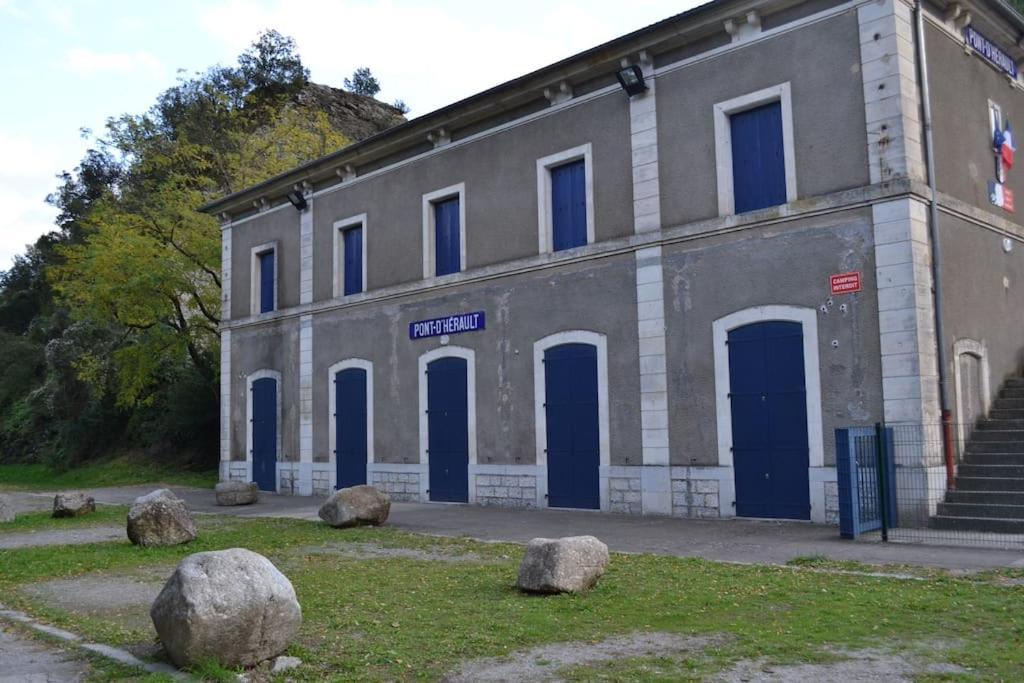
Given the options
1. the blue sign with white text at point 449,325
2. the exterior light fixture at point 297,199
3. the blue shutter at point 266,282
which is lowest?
the blue sign with white text at point 449,325

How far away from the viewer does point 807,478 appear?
12438 millimetres

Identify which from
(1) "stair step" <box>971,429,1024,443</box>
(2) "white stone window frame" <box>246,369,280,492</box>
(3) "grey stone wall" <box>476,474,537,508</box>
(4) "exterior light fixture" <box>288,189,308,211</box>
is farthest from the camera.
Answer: (2) "white stone window frame" <box>246,369,280,492</box>

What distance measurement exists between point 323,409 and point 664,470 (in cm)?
926

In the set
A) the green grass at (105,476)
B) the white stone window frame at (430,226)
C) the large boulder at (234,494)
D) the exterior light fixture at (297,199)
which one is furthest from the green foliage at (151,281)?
the white stone window frame at (430,226)

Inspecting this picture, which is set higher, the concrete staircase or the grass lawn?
the concrete staircase

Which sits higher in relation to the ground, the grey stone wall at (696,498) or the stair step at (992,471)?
the stair step at (992,471)

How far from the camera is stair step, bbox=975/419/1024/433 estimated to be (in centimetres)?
1250

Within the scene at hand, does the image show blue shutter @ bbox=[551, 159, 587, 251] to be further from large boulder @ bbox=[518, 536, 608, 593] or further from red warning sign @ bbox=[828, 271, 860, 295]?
large boulder @ bbox=[518, 536, 608, 593]

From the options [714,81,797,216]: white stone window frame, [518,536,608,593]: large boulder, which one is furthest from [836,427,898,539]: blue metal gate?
[518,536,608,593]: large boulder

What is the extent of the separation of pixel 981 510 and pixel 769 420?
2.91 metres

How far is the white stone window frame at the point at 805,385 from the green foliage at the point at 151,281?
17074 mm

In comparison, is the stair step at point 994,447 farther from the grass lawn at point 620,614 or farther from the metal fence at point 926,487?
the grass lawn at point 620,614

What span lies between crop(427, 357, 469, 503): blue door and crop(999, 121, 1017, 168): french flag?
9877 mm

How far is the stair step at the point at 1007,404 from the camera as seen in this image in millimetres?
13047
